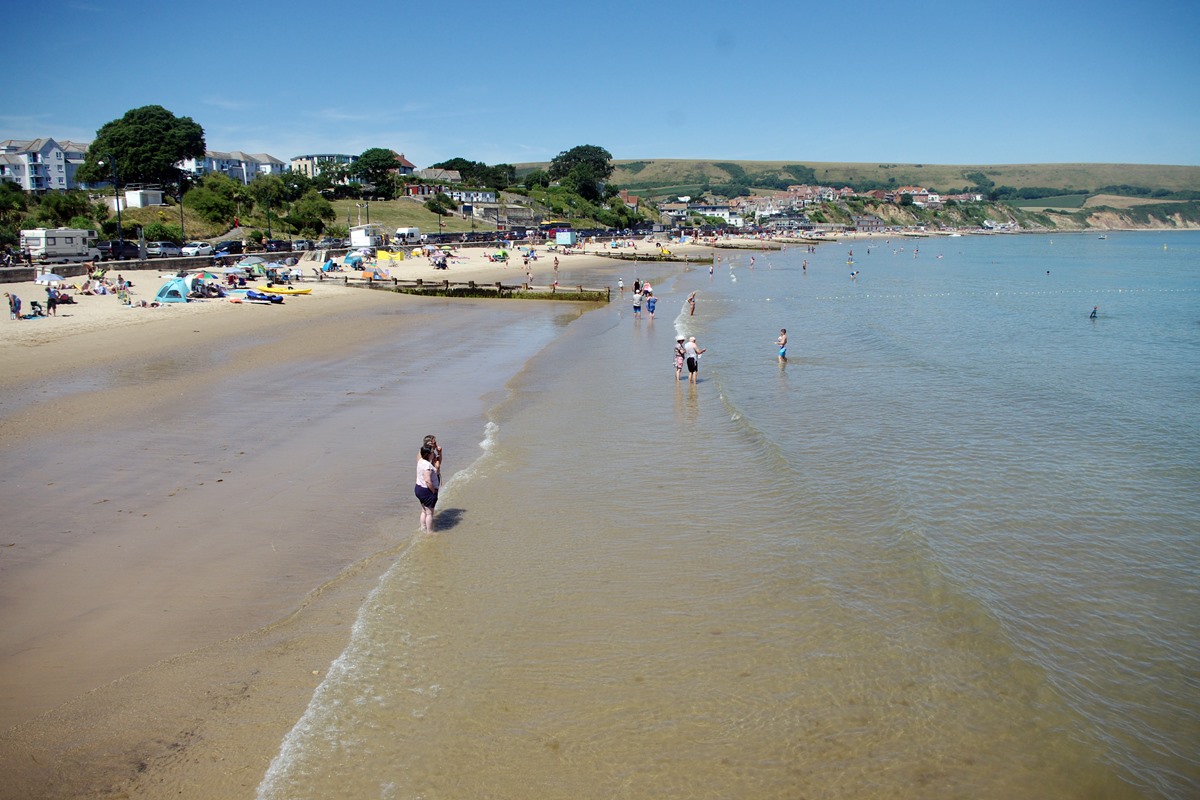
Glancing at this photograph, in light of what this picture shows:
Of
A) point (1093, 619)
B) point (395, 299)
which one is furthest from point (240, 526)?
point (395, 299)

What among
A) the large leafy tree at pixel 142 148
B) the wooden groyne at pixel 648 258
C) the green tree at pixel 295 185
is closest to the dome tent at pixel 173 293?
the wooden groyne at pixel 648 258

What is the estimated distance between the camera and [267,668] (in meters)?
6.99

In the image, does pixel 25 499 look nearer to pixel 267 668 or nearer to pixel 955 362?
pixel 267 668

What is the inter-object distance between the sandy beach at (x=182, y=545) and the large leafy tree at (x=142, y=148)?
71452 millimetres

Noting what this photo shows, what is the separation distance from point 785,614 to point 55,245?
46.8m

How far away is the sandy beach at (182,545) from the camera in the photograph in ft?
19.9

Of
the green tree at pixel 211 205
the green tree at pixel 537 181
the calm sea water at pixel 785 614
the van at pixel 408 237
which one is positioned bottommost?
the calm sea water at pixel 785 614

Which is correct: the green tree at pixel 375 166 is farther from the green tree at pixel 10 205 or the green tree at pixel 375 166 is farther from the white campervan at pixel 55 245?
the white campervan at pixel 55 245

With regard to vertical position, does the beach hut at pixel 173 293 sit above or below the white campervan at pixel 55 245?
below

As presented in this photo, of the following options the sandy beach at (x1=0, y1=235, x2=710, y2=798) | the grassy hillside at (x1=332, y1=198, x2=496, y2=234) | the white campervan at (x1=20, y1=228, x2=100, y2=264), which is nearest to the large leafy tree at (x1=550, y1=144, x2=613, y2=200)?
the grassy hillside at (x1=332, y1=198, x2=496, y2=234)

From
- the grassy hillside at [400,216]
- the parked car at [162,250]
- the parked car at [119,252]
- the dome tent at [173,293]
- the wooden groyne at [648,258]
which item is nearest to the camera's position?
the dome tent at [173,293]

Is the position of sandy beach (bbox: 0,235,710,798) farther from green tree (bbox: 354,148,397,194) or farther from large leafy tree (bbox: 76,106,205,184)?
green tree (bbox: 354,148,397,194)

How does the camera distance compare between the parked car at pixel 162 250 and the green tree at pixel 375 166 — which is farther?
the green tree at pixel 375 166

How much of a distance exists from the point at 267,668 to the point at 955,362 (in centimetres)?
2323
